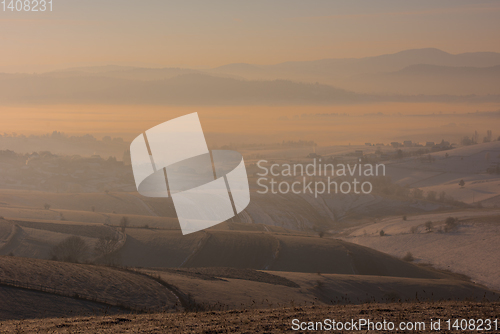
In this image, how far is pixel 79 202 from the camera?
130375 millimetres

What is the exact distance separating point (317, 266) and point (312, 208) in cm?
10512

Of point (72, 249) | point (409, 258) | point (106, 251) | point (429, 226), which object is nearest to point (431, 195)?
point (429, 226)

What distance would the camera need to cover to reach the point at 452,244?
3666 inches

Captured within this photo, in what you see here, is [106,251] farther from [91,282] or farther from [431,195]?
[431,195]

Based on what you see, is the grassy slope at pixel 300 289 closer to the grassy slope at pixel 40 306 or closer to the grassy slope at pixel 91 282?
the grassy slope at pixel 91 282

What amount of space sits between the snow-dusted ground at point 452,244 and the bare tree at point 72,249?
200 ft

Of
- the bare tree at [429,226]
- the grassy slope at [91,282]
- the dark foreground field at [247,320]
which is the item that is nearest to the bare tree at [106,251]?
the grassy slope at [91,282]

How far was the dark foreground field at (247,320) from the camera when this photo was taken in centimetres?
1550

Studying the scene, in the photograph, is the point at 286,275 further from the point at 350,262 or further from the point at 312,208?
the point at 312,208

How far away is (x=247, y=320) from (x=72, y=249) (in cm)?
4944

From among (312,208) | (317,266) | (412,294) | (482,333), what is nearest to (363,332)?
(482,333)

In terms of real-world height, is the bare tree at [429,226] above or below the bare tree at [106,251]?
below

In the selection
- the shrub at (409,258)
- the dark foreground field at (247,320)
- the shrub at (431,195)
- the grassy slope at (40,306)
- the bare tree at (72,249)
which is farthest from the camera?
the shrub at (431,195)

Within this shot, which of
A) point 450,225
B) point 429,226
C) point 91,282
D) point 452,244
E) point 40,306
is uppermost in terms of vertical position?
point 40,306
